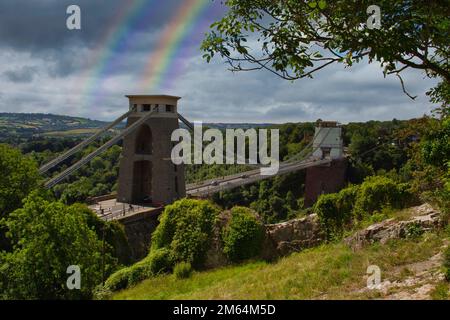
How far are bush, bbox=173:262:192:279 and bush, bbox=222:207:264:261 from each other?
106 cm

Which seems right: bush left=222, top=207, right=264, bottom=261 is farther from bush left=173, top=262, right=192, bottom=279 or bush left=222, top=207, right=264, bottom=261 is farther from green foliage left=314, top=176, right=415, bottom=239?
green foliage left=314, top=176, right=415, bottom=239

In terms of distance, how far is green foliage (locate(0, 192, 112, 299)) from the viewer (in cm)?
771

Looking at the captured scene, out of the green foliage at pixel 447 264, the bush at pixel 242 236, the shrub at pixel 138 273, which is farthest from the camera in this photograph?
the bush at pixel 242 236

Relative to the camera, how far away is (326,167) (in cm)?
4347

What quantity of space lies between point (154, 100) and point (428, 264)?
2119 cm

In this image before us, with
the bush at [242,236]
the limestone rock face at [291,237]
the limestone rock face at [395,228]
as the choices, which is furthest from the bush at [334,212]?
the limestone rock face at [395,228]

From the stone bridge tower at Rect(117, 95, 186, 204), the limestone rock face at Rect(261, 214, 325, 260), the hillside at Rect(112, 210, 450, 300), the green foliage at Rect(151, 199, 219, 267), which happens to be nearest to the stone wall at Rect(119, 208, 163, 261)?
the stone bridge tower at Rect(117, 95, 186, 204)

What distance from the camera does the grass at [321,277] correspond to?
5.45 m

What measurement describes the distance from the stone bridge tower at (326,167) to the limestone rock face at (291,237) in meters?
29.3

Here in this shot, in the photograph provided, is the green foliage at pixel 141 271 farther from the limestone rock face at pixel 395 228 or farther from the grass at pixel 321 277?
the limestone rock face at pixel 395 228

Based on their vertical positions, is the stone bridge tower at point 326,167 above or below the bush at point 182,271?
above

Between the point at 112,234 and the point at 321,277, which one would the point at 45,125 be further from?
the point at 321,277

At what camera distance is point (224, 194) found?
42156mm
